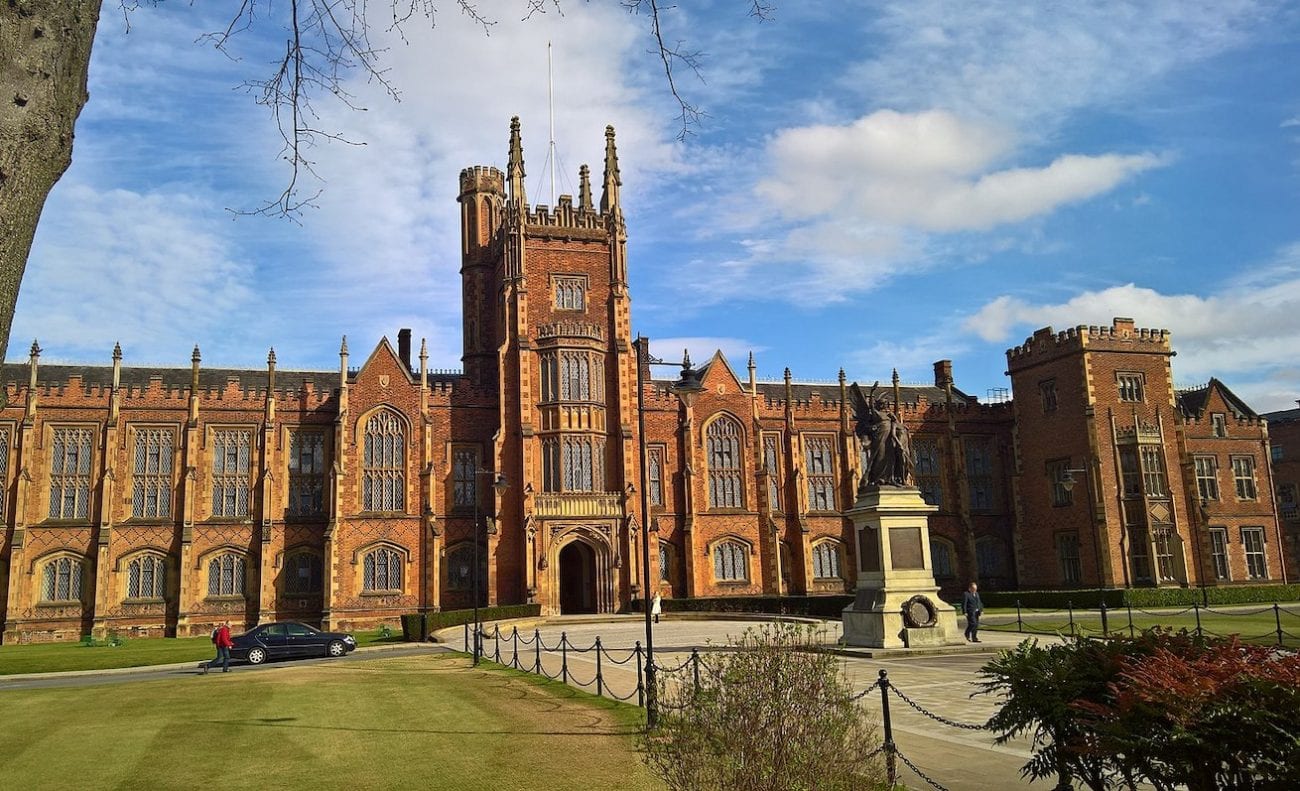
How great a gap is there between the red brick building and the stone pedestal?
72.2ft

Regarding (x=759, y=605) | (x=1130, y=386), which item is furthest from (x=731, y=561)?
(x=1130, y=386)

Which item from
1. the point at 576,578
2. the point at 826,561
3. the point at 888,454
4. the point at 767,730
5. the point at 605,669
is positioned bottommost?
the point at 605,669

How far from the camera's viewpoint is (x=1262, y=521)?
163 ft

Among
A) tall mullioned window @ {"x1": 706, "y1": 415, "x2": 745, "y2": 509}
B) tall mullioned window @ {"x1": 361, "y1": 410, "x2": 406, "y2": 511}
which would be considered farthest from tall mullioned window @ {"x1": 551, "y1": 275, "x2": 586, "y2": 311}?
tall mullioned window @ {"x1": 361, "y1": 410, "x2": 406, "y2": 511}

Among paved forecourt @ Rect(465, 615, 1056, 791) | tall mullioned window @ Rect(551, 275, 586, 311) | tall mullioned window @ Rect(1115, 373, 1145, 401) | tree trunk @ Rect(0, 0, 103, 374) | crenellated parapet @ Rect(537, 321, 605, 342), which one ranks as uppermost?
tall mullioned window @ Rect(551, 275, 586, 311)

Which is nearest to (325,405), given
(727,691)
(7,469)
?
(7,469)

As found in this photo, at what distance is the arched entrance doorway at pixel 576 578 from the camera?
46.0 metres

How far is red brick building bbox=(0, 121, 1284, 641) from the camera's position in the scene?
42750 mm

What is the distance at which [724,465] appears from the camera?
168 ft

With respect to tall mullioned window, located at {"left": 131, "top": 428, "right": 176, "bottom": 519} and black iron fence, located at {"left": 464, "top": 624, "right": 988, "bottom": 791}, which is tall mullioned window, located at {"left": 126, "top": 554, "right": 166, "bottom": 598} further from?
black iron fence, located at {"left": 464, "top": 624, "right": 988, "bottom": 791}

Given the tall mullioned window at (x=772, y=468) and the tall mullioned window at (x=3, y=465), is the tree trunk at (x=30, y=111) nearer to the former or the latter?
the tall mullioned window at (x=3, y=465)

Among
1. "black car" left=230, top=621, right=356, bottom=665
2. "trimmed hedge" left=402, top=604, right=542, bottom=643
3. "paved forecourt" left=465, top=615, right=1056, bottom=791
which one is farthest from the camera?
"trimmed hedge" left=402, top=604, right=542, bottom=643

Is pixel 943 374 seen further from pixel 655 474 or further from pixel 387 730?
pixel 387 730

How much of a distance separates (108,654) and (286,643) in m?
7.50
